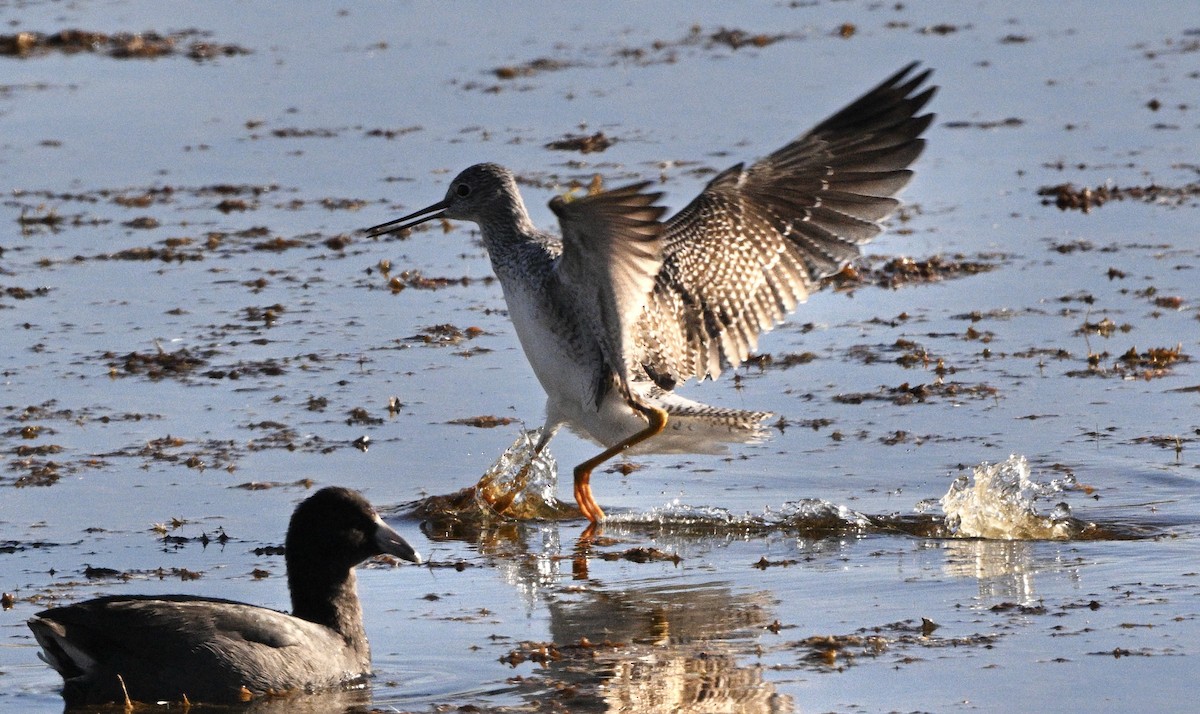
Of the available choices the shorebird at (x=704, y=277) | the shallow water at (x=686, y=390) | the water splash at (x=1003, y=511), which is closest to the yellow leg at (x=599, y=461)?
the shorebird at (x=704, y=277)

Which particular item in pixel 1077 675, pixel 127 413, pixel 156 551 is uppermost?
pixel 127 413

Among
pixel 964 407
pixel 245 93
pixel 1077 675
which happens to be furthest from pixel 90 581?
pixel 245 93

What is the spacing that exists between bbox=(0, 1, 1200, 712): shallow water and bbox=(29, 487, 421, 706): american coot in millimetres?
172

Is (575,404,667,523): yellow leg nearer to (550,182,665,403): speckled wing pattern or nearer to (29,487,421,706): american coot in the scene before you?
(550,182,665,403): speckled wing pattern

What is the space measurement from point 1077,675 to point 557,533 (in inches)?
122

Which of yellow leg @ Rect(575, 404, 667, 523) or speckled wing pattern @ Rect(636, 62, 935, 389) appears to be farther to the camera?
speckled wing pattern @ Rect(636, 62, 935, 389)

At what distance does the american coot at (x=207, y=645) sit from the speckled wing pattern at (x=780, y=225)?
8.97ft

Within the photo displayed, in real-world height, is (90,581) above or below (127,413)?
below

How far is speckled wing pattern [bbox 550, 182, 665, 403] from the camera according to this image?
7.80m

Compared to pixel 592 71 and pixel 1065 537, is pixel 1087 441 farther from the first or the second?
pixel 592 71

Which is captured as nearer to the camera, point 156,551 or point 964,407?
point 156,551

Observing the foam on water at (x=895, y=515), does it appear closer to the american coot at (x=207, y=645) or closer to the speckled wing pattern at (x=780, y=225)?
the speckled wing pattern at (x=780, y=225)

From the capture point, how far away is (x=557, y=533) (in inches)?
353

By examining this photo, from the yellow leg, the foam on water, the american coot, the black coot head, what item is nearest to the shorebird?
the yellow leg
